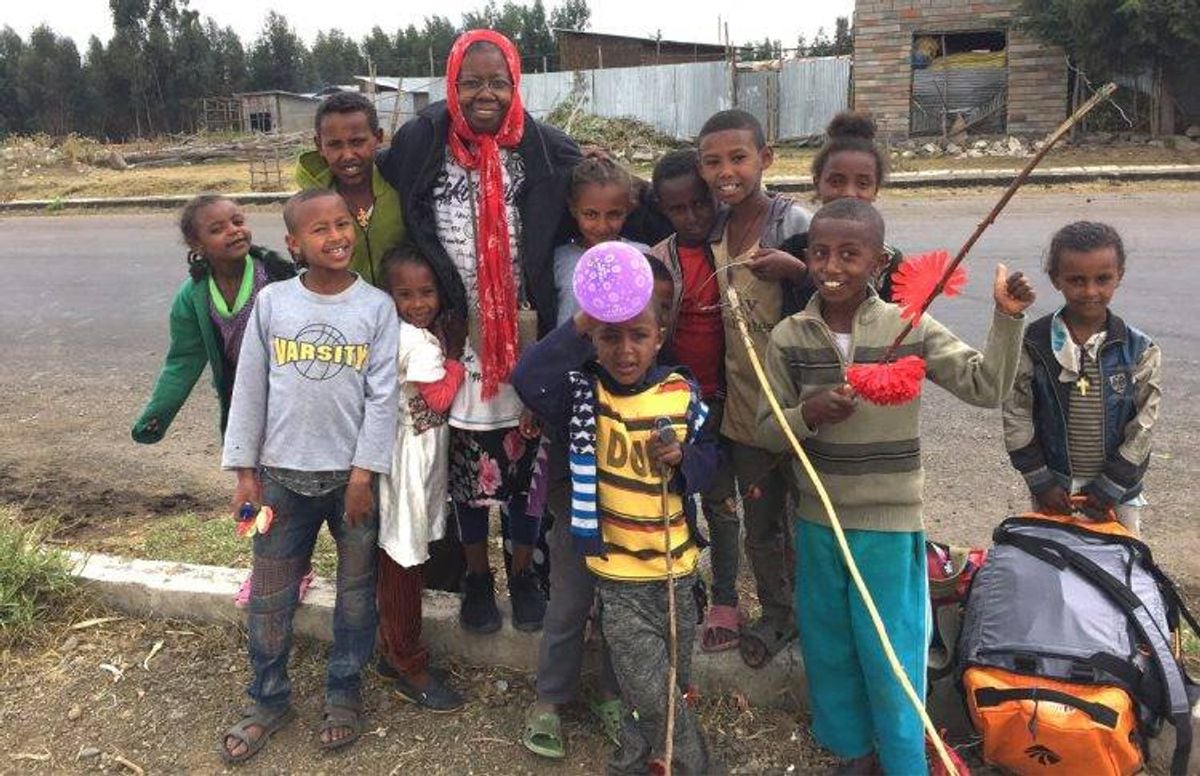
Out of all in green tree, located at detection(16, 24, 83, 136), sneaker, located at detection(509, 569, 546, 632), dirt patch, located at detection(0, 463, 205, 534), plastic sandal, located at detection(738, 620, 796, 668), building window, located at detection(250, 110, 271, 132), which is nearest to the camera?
plastic sandal, located at detection(738, 620, 796, 668)

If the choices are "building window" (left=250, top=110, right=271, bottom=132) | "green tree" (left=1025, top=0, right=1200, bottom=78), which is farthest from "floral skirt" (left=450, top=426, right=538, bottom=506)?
"building window" (left=250, top=110, right=271, bottom=132)

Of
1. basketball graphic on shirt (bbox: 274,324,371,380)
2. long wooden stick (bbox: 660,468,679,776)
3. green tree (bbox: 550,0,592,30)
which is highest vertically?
green tree (bbox: 550,0,592,30)

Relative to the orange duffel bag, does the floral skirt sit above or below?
above

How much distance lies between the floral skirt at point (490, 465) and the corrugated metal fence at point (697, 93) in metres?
19.0

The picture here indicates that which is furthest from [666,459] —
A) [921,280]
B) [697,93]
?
[697,93]

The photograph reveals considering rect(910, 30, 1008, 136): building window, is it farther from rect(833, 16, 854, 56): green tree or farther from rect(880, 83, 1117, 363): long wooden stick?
rect(880, 83, 1117, 363): long wooden stick

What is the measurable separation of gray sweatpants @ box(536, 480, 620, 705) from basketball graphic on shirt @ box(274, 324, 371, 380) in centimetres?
71

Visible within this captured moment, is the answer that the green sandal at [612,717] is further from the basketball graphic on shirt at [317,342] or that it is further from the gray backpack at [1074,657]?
the basketball graphic on shirt at [317,342]

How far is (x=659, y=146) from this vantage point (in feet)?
70.5

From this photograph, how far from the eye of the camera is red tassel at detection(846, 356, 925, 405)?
2059 millimetres

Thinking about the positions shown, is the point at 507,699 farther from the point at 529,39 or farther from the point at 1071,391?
the point at 529,39

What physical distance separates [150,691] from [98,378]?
4367 mm

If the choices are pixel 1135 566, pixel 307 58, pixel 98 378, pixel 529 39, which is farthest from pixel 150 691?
pixel 307 58

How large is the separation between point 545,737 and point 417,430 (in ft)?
3.17
